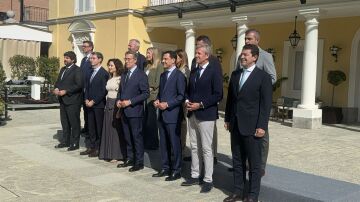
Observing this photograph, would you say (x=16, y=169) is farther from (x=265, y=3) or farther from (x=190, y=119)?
(x=265, y=3)

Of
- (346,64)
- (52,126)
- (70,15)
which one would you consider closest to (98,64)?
(52,126)

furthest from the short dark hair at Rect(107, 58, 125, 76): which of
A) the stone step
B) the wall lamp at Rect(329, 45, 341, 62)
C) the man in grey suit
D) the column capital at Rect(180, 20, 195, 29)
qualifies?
the column capital at Rect(180, 20, 195, 29)

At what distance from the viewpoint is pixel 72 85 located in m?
7.66

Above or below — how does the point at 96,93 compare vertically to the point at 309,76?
below

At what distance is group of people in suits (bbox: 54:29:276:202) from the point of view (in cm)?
470

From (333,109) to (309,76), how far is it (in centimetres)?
165

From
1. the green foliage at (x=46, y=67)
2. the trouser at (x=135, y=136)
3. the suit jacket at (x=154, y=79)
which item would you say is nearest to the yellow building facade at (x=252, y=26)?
the green foliage at (x=46, y=67)

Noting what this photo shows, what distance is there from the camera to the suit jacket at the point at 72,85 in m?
7.63

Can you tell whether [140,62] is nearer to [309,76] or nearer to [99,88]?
[99,88]

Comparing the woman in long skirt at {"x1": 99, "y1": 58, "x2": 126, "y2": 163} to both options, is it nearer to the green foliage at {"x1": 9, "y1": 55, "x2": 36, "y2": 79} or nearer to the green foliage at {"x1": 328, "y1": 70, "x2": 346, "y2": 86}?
the green foliage at {"x1": 328, "y1": 70, "x2": 346, "y2": 86}

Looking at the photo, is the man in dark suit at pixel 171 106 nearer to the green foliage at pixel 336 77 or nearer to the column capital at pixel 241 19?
the column capital at pixel 241 19

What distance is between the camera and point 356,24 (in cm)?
1366

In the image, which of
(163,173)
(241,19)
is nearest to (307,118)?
(241,19)

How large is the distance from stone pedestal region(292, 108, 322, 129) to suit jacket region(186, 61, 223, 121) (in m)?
7.29
